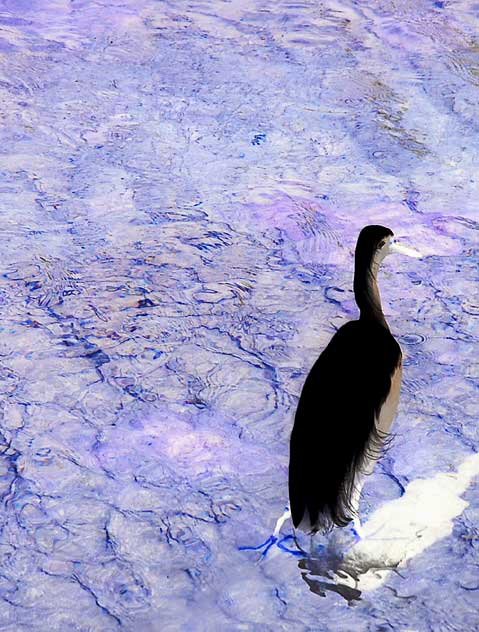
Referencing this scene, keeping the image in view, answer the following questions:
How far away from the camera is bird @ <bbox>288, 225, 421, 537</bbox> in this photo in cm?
182

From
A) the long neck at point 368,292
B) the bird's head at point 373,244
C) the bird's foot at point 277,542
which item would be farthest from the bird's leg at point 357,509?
the bird's head at point 373,244

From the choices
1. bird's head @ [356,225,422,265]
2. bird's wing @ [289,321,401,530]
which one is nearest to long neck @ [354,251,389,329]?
bird's head @ [356,225,422,265]

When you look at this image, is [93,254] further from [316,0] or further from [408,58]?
[316,0]

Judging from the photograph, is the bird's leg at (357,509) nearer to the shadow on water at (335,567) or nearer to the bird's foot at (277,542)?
the shadow on water at (335,567)

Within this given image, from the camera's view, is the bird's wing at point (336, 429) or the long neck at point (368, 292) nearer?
the bird's wing at point (336, 429)

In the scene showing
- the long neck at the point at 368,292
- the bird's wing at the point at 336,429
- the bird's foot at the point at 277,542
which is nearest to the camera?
the bird's wing at the point at 336,429

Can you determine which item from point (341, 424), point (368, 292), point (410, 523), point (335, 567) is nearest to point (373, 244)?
point (368, 292)

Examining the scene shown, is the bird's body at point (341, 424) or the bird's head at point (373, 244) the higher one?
the bird's head at point (373, 244)

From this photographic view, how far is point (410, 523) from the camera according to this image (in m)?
2.01

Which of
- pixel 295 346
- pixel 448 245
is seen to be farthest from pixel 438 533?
pixel 448 245

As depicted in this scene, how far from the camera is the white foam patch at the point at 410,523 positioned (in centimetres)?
191

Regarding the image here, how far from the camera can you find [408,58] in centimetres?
432

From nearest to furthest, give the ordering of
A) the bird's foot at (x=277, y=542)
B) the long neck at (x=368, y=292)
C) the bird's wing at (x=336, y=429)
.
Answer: the bird's wing at (x=336, y=429) < the bird's foot at (x=277, y=542) < the long neck at (x=368, y=292)

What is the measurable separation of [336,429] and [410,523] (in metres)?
0.32
